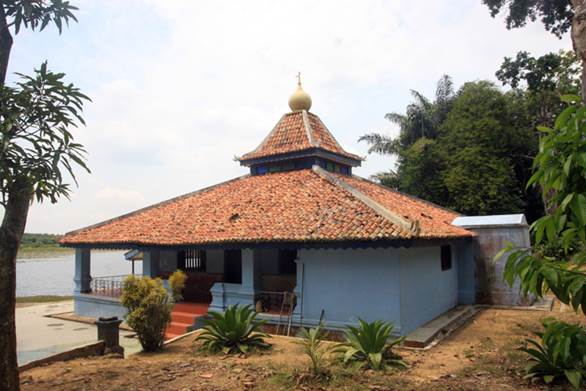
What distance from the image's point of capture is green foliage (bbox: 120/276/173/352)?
858 centimetres

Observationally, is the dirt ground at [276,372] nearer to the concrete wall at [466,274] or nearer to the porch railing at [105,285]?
the concrete wall at [466,274]

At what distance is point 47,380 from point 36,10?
5.55 metres

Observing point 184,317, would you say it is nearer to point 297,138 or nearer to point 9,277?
point 9,277

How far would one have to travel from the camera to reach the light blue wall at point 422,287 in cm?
988

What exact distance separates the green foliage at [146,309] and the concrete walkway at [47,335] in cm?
181

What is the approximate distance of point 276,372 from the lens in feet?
22.4

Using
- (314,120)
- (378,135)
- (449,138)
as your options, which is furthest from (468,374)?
(378,135)

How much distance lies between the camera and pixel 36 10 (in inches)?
235

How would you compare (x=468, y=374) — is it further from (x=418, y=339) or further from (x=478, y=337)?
(x=478, y=337)

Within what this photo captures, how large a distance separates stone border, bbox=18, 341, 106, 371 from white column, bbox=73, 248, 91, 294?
6.97 metres

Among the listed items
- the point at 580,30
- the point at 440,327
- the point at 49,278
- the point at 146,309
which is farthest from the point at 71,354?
the point at 49,278

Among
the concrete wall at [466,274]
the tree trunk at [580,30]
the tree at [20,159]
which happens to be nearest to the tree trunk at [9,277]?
the tree at [20,159]

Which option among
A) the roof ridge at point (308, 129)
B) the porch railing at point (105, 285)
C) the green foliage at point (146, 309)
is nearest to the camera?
the green foliage at point (146, 309)

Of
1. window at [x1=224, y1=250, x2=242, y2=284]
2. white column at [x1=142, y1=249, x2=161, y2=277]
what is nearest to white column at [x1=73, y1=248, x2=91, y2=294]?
white column at [x1=142, y1=249, x2=161, y2=277]
